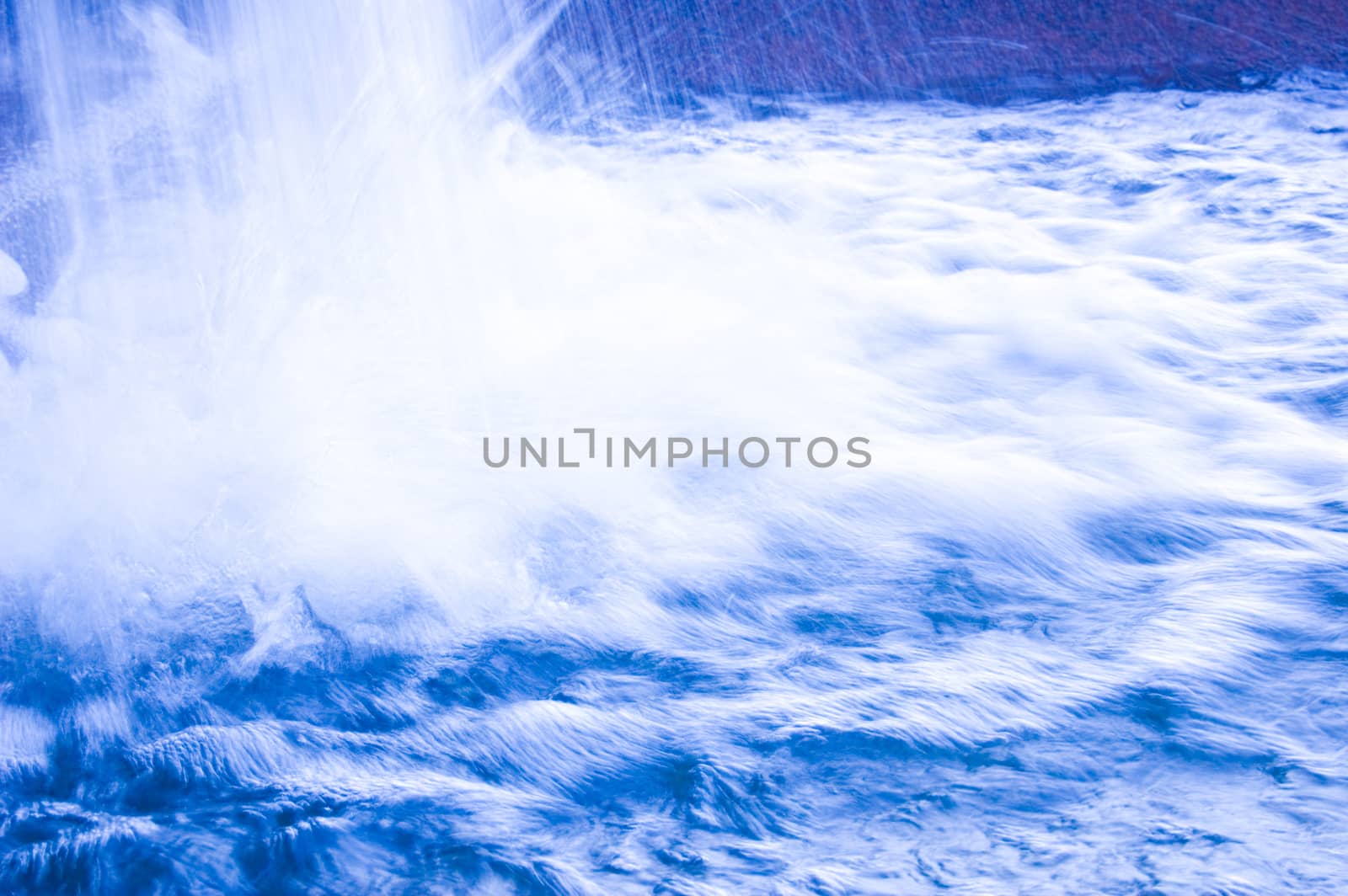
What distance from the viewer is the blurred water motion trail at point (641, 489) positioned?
5.80 ft

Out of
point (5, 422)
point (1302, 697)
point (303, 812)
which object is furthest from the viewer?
point (5, 422)

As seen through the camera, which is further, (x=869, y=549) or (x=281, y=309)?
(x=281, y=309)

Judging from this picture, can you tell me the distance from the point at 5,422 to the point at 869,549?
8.74 ft

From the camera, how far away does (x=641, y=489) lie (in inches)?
117

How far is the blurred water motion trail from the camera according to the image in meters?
1.77

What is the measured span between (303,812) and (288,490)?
127cm

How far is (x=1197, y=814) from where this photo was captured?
1680 mm

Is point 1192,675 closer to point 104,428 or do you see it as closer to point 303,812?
point 303,812

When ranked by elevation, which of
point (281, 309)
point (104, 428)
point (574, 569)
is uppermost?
point (281, 309)

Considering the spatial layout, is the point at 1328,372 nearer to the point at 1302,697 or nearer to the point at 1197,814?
the point at 1302,697

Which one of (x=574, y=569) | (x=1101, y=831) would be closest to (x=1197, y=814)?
(x=1101, y=831)

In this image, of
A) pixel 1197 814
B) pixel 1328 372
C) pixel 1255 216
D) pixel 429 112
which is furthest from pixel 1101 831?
pixel 429 112

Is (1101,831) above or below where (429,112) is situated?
below

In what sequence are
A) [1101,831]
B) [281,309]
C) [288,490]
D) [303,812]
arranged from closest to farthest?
1. [1101,831]
2. [303,812]
3. [288,490]
4. [281,309]
